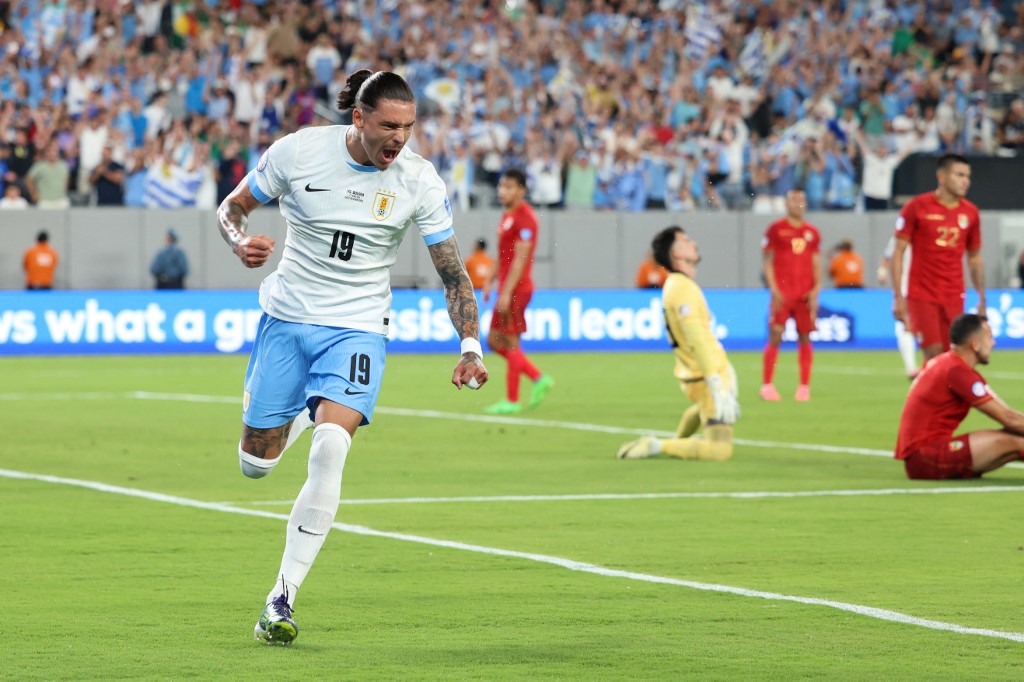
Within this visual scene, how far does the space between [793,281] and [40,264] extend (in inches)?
578

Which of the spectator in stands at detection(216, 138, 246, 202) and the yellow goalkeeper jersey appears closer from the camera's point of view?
the yellow goalkeeper jersey

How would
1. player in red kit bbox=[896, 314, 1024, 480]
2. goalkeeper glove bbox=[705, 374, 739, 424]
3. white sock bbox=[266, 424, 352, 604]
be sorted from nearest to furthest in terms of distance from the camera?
1. white sock bbox=[266, 424, 352, 604]
2. player in red kit bbox=[896, 314, 1024, 480]
3. goalkeeper glove bbox=[705, 374, 739, 424]

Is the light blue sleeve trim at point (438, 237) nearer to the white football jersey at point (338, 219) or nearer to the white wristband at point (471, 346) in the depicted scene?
the white football jersey at point (338, 219)

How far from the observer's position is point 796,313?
68.6 feet

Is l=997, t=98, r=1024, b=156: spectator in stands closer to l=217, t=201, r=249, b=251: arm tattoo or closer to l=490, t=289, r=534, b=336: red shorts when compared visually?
l=490, t=289, r=534, b=336: red shorts

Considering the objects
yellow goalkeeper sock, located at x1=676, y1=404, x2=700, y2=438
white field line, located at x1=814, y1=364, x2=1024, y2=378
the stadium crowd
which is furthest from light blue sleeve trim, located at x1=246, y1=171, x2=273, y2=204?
the stadium crowd

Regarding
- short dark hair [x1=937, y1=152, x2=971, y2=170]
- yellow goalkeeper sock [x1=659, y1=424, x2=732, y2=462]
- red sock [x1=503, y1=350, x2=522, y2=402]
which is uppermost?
short dark hair [x1=937, y1=152, x2=971, y2=170]

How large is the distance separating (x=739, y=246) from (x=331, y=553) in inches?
1011

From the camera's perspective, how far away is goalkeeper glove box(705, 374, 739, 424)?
509 inches

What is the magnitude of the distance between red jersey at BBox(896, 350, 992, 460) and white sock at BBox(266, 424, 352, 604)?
5.98m

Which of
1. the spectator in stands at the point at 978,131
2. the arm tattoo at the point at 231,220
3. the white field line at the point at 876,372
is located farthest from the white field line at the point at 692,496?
the spectator in stands at the point at 978,131

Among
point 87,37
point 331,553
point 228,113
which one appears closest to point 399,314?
point 228,113

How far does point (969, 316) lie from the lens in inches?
470

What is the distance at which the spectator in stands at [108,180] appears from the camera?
97.8 ft
